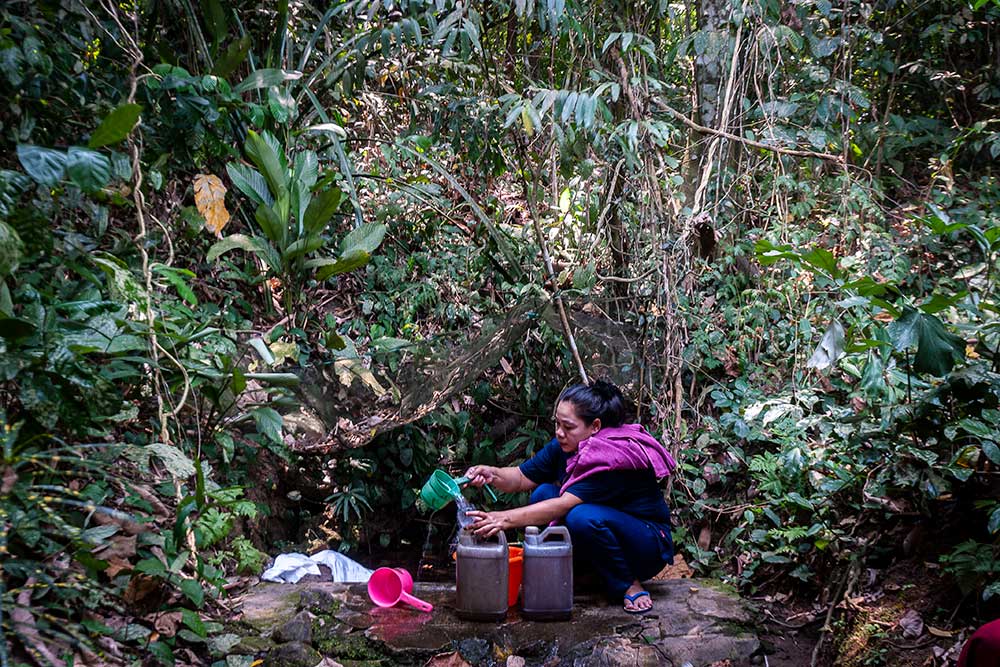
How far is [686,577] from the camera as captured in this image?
13.7ft

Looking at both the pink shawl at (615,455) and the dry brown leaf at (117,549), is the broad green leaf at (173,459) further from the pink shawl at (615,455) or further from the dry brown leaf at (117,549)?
the pink shawl at (615,455)

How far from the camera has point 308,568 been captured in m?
3.84

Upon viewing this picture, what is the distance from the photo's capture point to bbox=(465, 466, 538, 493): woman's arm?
3.54m

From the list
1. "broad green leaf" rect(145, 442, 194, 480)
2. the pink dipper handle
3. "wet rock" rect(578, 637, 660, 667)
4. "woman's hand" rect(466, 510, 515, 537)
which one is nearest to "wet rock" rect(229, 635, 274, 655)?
the pink dipper handle

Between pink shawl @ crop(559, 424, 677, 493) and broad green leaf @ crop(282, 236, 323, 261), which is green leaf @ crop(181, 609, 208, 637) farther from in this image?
broad green leaf @ crop(282, 236, 323, 261)

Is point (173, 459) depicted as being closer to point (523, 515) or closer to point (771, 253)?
point (523, 515)

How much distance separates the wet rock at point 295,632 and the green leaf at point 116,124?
70.4 inches

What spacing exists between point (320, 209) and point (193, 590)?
182 centimetres

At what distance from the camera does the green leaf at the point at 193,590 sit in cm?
276

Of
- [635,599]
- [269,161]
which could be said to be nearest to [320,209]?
[269,161]

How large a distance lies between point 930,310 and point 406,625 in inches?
88.9

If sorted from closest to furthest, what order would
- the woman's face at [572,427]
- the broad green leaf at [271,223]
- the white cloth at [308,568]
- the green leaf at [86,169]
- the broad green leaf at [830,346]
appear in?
the green leaf at [86,169] < the broad green leaf at [830,346] < the woman's face at [572,427] < the white cloth at [308,568] < the broad green leaf at [271,223]

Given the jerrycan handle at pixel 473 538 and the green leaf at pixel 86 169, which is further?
the jerrycan handle at pixel 473 538

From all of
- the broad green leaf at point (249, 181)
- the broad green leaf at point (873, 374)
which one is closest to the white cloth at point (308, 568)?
the broad green leaf at point (249, 181)
